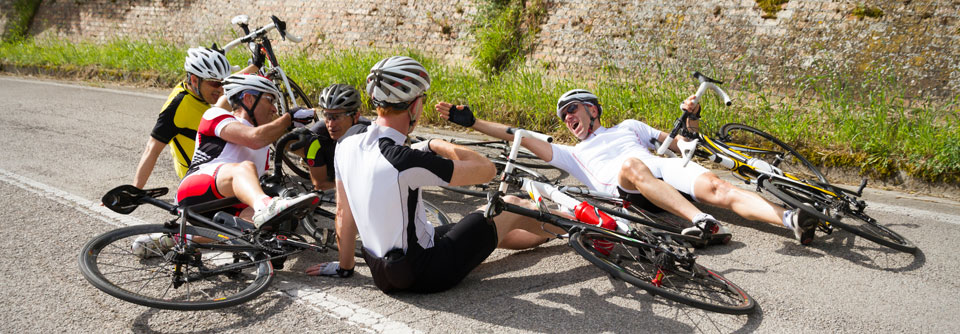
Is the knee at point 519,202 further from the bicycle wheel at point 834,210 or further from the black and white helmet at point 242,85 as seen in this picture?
the black and white helmet at point 242,85

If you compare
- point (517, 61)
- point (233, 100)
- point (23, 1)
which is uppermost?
point (233, 100)

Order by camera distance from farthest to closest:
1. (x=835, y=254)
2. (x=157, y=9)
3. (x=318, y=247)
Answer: (x=157, y=9)
(x=835, y=254)
(x=318, y=247)

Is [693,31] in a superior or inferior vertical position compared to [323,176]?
superior

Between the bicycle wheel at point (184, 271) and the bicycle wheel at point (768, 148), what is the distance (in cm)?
373

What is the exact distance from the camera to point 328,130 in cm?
511

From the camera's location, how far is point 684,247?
3.76 m

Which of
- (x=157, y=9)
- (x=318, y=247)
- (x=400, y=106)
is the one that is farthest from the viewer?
(x=157, y=9)

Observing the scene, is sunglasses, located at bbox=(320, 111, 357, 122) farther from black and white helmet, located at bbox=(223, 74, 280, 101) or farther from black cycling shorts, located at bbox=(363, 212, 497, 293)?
black cycling shorts, located at bbox=(363, 212, 497, 293)

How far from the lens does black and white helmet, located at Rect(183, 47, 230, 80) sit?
5246 millimetres

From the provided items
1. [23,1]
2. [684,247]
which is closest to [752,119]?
[684,247]

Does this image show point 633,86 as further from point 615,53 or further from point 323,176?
point 323,176

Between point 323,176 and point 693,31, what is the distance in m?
6.12

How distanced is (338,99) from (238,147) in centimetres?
77

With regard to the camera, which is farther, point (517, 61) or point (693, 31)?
point (517, 61)
